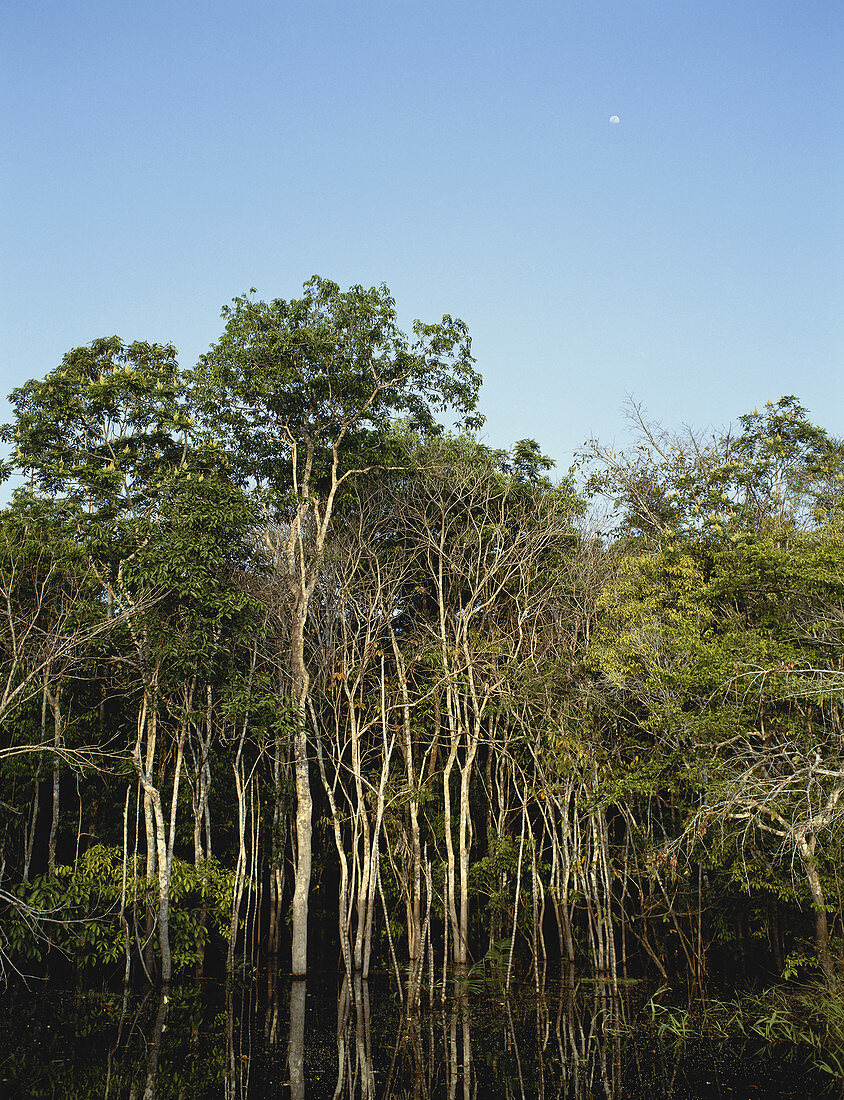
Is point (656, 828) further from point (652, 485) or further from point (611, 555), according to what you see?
point (652, 485)

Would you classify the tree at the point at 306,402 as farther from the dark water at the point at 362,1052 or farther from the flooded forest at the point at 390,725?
the dark water at the point at 362,1052

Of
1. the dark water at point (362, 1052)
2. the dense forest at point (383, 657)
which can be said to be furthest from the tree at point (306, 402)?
the dark water at point (362, 1052)

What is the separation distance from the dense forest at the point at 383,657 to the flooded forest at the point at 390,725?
79 mm

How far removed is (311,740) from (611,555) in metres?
7.28

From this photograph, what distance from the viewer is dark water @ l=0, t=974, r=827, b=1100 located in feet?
23.4

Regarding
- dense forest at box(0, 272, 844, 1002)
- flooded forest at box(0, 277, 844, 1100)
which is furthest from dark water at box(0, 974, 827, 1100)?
dense forest at box(0, 272, 844, 1002)

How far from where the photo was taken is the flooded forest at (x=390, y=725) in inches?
353

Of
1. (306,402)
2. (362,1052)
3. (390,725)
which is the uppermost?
(306,402)

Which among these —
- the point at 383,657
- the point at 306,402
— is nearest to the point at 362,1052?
the point at 383,657

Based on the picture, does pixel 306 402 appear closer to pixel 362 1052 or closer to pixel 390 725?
pixel 390 725

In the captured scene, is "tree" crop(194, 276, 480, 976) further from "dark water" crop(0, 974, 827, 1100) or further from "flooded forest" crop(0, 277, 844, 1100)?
"dark water" crop(0, 974, 827, 1100)

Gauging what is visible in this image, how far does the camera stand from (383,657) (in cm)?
1441

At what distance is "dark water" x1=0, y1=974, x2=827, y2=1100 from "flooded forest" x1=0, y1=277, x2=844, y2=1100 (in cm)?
6

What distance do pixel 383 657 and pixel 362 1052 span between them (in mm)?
6744
